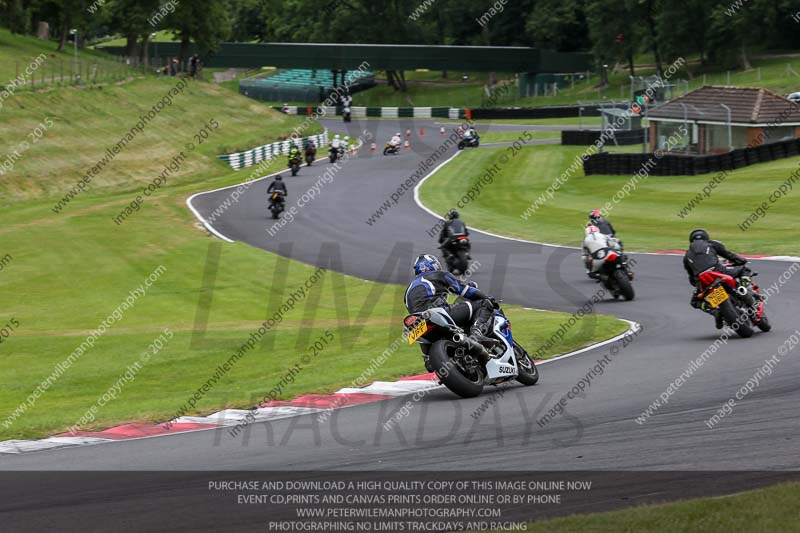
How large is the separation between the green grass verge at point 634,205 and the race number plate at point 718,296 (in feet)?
36.9

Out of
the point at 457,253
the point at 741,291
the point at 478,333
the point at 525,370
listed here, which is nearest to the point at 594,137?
the point at 457,253

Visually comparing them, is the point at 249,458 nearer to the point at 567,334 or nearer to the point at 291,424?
the point at 291,424

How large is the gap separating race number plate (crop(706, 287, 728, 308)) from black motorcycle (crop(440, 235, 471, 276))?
10.7 metres

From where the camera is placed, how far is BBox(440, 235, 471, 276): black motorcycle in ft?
83.1

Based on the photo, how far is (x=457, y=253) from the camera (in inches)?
1003

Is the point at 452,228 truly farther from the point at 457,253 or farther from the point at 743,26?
the point at 743,26

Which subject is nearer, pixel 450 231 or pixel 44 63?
pixel 450 231

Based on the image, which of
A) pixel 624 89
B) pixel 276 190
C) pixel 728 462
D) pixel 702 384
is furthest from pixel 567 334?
pixel 624 89

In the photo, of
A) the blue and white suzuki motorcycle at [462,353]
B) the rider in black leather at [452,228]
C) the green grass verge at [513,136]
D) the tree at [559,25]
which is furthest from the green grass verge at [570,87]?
the blue and white suzuki motorcycle at [462,353]

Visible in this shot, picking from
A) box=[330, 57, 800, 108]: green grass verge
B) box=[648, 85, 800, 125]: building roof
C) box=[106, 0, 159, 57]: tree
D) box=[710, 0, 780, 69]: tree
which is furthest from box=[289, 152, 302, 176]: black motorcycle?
box=[710, 0, 780, 69]: tree

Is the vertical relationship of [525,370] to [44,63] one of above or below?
below

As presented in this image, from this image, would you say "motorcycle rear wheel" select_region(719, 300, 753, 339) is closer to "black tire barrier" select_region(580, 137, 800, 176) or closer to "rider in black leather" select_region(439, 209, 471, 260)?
"rider in black leather" select_region(439, 209, 471, 260)

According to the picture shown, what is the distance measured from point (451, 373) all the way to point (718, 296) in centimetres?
504

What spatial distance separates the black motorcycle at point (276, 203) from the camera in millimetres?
37938
